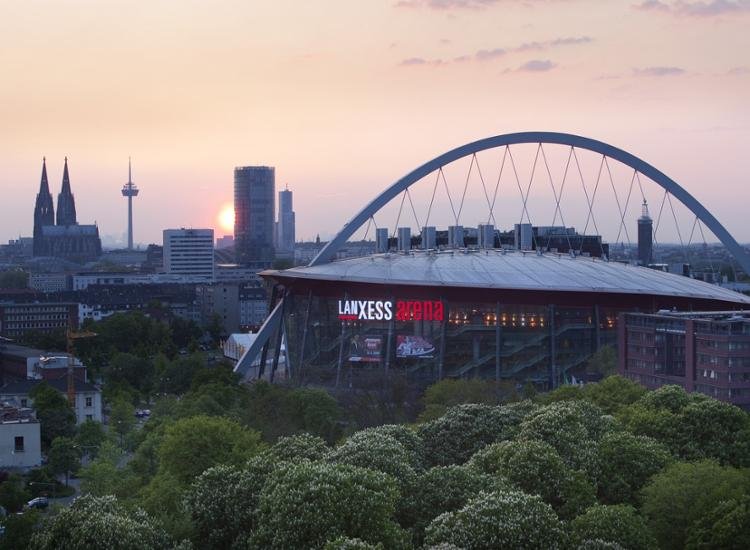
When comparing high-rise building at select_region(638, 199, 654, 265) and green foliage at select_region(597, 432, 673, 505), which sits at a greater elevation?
high-rise building at select_region(638, 199, 654, 265)

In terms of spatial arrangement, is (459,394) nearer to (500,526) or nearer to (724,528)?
(724,528)

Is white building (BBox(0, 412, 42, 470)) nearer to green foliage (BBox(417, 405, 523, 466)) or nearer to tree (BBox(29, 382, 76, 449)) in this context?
tree (BBox(29, 382, 76, 449))

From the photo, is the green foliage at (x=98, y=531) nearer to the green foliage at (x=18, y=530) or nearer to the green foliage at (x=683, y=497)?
the green foliage at (x=18, y=530)

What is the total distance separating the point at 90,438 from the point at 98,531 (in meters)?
46.4

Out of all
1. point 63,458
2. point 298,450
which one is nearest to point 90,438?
point 63,458

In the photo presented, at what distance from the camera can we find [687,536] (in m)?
47.8

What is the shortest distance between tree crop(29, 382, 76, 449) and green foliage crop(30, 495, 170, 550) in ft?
160

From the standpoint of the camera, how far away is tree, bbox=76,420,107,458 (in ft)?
289

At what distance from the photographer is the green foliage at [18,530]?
2124 inches

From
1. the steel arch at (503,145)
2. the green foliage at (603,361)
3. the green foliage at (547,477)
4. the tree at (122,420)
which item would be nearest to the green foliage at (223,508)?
the green foliage at (547,477)

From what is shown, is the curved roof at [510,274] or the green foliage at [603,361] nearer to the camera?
the green foliage at [603,361]

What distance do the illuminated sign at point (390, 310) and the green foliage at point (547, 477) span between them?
54.8 m

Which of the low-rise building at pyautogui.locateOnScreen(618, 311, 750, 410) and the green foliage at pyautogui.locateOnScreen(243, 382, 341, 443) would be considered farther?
the green foliage at pyautogui.locateOnScreen(243, 382, 341, 443)

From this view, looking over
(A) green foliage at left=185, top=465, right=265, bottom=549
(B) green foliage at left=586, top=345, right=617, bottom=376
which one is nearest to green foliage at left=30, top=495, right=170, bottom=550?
(A) green foliage at left=185, top=465, right=265, bottom=549
